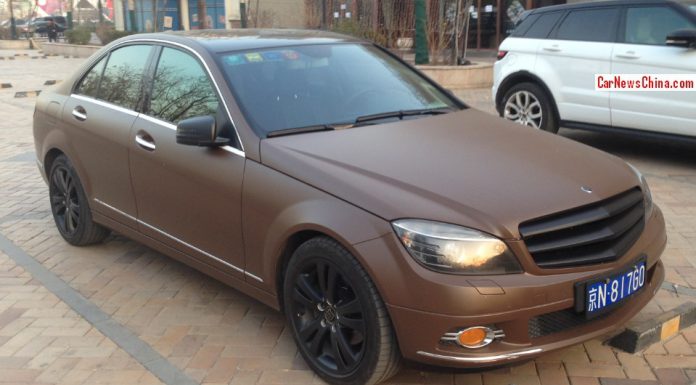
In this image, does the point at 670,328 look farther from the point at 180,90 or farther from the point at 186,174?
the point at 180,90

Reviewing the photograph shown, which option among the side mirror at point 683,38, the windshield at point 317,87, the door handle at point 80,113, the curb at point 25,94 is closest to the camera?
the windshield at point 317,87

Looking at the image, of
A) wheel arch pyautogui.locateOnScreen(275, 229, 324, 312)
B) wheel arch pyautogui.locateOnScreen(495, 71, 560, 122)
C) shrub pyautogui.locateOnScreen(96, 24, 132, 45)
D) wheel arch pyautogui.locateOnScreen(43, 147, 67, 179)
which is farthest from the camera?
shrub pyautogui.locateOnScreen(96, 24, 132, 45)

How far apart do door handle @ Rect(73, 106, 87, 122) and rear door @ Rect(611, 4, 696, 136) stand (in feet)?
17.0

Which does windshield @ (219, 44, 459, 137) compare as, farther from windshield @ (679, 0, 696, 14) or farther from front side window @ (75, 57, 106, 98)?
windshield @ (679, 0, 696, 14)

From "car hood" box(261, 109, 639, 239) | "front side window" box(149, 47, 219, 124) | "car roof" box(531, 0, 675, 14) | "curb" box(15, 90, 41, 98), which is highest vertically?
"car roof" box(531, 0, 675, 14)

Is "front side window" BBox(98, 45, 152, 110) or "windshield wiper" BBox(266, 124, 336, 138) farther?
"front side window" BBox(98, 45, 152, 110)

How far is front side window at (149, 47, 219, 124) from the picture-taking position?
13.4ft

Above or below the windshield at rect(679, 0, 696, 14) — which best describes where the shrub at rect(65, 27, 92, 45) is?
above

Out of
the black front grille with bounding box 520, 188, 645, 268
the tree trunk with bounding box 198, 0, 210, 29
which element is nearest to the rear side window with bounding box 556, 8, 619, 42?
the black front grille with bounding box 520, 188, 645, 268

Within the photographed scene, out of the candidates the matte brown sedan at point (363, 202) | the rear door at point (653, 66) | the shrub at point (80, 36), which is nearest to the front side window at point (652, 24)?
the rear door at point (653, 66)

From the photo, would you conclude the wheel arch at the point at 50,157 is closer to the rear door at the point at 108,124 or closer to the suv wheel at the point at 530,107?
the rear door at the point at 108,124

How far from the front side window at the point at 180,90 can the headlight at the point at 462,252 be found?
1599 millimetres

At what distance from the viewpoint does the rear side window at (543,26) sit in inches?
326

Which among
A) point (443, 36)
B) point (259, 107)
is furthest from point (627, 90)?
point (443, 36)
